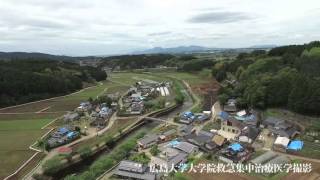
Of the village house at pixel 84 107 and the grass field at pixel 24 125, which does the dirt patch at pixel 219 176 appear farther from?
the village house at pixel 84 107

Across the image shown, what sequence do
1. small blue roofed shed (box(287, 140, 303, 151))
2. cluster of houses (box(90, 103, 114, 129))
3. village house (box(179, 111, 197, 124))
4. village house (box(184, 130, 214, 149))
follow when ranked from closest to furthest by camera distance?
small blue roofed shed (box(287, 140, 303, 151)) → village house (box(184, 130, 214, 149)) → village house (box(179, 111, 197, 124)) → cluster of houses (box(90, 103, 114, 129))

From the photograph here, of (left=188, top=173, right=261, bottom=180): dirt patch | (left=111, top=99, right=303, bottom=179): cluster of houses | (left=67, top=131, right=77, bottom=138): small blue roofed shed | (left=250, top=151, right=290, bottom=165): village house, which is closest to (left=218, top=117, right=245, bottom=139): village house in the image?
(left=111, top=99, right=303, bottom=179): cluster of houses

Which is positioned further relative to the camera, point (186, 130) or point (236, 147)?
point (186, 130)

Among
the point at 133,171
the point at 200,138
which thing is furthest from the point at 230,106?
the point at 133,171

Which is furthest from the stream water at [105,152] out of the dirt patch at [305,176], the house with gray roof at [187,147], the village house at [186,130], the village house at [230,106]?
the dirt patch at [305,176]

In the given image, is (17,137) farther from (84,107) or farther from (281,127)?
(281,127)

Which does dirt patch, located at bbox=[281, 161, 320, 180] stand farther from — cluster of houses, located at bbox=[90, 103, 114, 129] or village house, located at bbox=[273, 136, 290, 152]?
cluster of houses, located at bbox=[90, 103, 114, 129]
